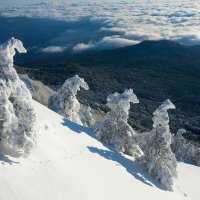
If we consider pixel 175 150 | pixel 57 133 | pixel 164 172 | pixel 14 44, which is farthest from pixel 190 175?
pixel 175 150

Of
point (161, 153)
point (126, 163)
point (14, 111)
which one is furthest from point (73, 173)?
point (161, 153)

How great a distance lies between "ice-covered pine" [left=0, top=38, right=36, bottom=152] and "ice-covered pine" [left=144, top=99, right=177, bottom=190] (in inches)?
580

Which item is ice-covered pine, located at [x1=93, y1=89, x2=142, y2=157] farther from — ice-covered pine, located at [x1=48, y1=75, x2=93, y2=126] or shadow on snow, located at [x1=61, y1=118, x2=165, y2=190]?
ice-covered pine, located at [x1=48, y1=75, x2=93, y2=126]

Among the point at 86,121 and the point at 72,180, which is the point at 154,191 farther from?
the point at 86,121

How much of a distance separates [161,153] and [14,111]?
53.6ft

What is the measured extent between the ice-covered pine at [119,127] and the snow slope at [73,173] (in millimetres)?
1656

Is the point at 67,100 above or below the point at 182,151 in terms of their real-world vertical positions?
above

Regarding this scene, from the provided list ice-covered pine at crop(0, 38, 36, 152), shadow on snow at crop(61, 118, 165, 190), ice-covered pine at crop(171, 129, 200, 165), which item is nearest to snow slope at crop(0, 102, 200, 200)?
shadow on snow at crop(61, 118, 165, 190)

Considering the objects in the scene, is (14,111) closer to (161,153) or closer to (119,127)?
(161,153)

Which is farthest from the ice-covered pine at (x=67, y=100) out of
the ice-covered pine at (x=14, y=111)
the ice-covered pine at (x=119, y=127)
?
the ice-covered pine at (x=14, y=111)

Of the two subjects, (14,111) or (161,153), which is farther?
(161,153)

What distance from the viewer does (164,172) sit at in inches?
1684

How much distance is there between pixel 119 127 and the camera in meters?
47.7

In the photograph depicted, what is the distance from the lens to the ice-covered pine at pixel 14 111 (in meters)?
29.0
